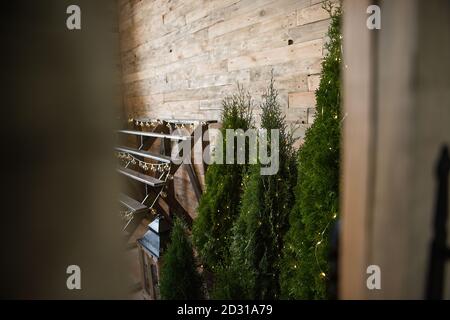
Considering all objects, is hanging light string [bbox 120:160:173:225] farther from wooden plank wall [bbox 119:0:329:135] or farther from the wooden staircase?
wooden plank wall [bbox 119:0:329:135]

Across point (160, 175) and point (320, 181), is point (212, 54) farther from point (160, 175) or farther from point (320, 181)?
point (320, 181)

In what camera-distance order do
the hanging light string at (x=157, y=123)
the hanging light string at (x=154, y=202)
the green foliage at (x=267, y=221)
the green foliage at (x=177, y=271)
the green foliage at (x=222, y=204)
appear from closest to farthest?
the green foliage at (x=177, y=271), the green foliage at (x=267, y=221), the green foliage at (x=222, y=204), the hanging light string at (x=154, y=202), the hanging light string at (x=157, y=123)

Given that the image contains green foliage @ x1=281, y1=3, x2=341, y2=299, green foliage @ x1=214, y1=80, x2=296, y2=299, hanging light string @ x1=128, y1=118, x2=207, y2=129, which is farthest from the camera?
hanging light string @ x1=128, y1=118, x2=207, y2=129

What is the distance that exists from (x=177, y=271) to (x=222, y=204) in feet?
2.43

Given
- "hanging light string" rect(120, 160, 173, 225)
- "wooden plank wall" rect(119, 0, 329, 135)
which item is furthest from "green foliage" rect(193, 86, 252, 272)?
"hanging light string" rect(120, 160, 173, 225)

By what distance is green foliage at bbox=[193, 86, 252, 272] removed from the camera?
2.38m

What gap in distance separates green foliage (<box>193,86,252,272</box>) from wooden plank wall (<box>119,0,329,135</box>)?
0.88 ft

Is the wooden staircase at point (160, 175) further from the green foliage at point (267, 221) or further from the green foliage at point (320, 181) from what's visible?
the green foliage at point (320, 181)

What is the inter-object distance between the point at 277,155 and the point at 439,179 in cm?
130

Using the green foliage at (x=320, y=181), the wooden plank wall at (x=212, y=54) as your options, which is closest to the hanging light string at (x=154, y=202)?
the wooden plank wall at (x=212, y=54)

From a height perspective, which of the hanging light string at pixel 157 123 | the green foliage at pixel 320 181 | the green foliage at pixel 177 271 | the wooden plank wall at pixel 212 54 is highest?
the wooden plank wall at pixel 212 54

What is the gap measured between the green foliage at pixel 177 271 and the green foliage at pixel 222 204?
540 mm

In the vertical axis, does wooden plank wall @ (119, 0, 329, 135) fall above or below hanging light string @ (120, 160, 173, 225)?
above

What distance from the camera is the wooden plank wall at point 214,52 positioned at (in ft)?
6.72
